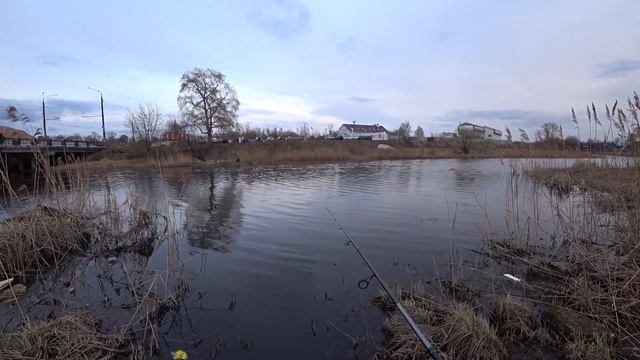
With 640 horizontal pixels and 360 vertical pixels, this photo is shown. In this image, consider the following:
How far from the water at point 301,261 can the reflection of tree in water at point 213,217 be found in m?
0.04

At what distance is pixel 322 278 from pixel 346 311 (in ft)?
4.87

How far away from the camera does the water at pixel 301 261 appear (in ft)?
17.8

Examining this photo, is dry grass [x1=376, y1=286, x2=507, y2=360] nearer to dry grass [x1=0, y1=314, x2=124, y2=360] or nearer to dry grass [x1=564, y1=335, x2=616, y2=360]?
dry grass [x1=564, y1=335, x2=616, y2=360]

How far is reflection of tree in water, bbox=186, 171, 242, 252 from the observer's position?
1044cm

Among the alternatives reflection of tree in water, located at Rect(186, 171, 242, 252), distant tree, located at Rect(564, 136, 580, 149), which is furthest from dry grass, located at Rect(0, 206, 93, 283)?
distant tree, located at Rect(564, 136, 580, 149)

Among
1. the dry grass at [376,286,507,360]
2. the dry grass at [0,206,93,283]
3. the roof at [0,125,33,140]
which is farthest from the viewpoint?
the roof at [0,125,33,140]

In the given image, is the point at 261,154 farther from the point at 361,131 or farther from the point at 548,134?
the point at 361,131

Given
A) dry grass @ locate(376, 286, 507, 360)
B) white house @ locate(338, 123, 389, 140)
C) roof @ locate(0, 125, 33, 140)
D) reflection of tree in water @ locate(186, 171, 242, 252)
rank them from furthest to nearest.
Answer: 1. white house @ locate(338, 123, 389, 140)
2. reflection of tree in water @ locate(186, 171, 242, 252)
3. roof @ locate(0, 125, 33, 140)
4. dry grass @ locate(376, 286, 507, 360)

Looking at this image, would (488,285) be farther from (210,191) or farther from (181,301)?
(210,191)

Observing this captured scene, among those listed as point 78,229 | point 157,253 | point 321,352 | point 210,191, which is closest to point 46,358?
point 321,352

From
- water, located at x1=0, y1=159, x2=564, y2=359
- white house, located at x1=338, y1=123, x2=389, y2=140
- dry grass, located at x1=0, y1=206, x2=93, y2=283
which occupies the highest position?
white house, located at x1=338, y1=123, x2=389, y2=140

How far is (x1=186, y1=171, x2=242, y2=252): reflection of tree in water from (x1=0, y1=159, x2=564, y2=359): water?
0.04 meters

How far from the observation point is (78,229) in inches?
377

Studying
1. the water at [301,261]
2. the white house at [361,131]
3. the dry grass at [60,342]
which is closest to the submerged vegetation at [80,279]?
the dry grass at [60,342]
